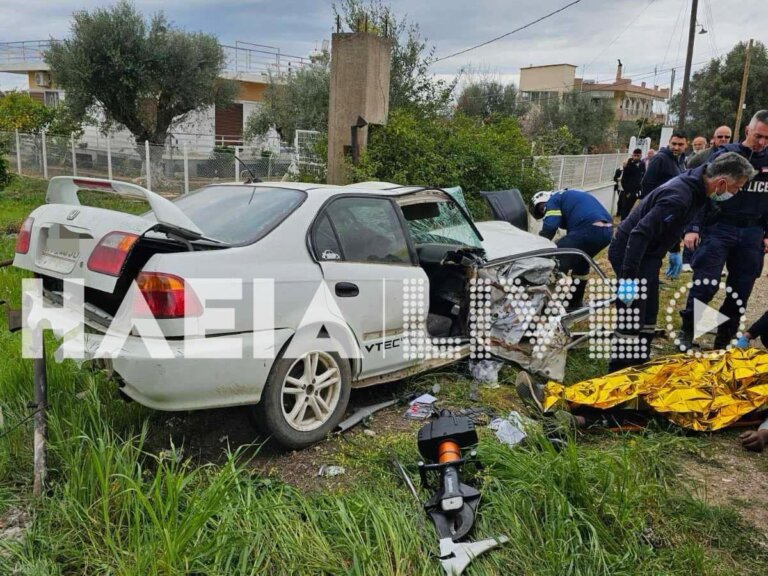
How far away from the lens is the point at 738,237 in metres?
4.86

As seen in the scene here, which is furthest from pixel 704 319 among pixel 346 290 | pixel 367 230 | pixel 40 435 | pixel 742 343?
pixel 40 435

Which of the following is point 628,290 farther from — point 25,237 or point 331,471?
point 25,237

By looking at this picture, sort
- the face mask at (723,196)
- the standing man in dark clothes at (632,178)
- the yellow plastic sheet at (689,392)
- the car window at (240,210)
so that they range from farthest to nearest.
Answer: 1. the standing man in dark clothes at (632,178)
2. the face mask at (723,196)
3. the yellow plastic sheet at (689,392)
4. the car window at (240,210)

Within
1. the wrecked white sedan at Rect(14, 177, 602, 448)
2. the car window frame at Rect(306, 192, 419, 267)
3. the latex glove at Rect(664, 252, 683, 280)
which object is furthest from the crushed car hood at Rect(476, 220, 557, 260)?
the latex glove at Rect(664, 252, 683, 280)

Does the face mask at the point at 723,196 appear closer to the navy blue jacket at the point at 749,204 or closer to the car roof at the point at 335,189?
the navy blue jacket at the point at 749,204

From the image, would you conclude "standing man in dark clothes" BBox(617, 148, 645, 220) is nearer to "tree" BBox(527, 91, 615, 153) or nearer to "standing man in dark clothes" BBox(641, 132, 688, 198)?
"standing man in dark clothes" BBox(641, 132, 688, 198)

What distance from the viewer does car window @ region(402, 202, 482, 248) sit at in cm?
450

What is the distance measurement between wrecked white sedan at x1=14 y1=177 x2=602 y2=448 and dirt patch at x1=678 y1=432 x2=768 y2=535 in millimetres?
1171

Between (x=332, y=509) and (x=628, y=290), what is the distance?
9.44ft

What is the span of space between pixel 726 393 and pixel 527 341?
1.33m

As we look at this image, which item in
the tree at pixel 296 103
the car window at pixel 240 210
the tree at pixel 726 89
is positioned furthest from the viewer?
the tree at pixel 726 89

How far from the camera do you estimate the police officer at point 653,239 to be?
13.8ft

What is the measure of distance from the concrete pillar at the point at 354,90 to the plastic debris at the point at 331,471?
243 inches

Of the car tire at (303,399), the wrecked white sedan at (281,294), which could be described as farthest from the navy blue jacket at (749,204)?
the car tire at (303,399)
